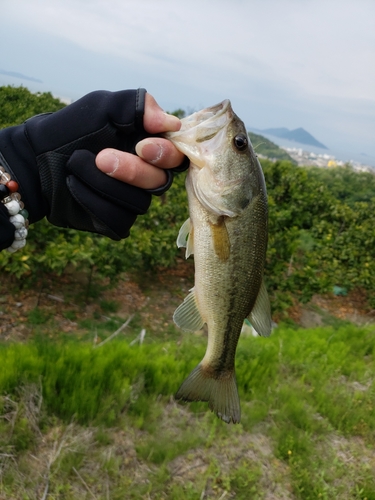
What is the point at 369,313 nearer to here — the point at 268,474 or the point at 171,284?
the point at 171,284

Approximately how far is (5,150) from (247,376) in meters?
3.22

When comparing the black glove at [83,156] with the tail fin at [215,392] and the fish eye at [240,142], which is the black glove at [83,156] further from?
the tail fin at [215,392]

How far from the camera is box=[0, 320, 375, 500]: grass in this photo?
308 cm

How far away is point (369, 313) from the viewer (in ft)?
31.2

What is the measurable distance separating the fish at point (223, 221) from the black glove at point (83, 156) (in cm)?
25

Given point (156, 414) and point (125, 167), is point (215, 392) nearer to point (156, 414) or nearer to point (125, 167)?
point (125, 167)

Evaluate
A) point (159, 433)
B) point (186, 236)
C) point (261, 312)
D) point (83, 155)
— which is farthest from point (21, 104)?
point (261, 312)

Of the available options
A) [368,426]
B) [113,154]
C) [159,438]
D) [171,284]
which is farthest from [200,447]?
[171,284]

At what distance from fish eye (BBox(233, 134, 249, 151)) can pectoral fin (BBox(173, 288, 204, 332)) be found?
0.82m

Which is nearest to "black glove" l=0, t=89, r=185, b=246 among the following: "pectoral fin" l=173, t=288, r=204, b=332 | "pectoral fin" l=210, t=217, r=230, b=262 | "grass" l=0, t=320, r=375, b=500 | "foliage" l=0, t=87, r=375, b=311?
"pectoral fin" l=210, t=217, r=230, b=262

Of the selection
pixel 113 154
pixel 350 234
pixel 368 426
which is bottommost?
pixel 368 426

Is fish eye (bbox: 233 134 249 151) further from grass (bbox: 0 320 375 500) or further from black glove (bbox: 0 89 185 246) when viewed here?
grass (bbox: 0 320 375 500)

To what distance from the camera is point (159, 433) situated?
3.55m

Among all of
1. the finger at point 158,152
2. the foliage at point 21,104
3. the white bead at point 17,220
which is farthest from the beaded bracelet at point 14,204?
the foliage at point 21,104
